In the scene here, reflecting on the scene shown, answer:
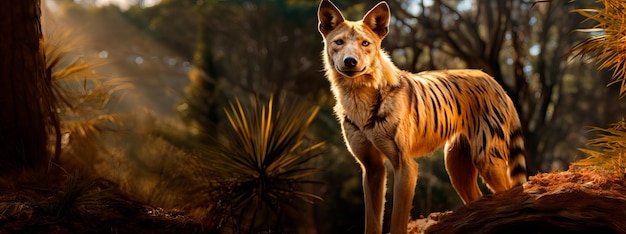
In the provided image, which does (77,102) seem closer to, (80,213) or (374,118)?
(80,213)

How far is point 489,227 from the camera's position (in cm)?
600

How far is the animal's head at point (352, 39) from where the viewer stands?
6.14 m

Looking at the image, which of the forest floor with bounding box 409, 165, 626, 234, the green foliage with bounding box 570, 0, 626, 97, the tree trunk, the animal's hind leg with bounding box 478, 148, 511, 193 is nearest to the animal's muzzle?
the forest floor with bounding box 409, 165, 626, 234

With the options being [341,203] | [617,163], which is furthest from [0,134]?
[341,203]

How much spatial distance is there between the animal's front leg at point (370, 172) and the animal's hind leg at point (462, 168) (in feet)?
3.44

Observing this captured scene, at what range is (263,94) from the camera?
23.2 meters

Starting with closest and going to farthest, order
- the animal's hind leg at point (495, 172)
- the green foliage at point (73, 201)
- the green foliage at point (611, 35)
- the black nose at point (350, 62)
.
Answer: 1. the black nose at point (350, 62)
2. the green foliage at point (73, 201)
3. the green foliage at point (611, 35)
4. the animal's hind leg at point (495, 172)

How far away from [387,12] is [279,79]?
17.6 meters

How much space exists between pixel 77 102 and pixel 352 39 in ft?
17.8

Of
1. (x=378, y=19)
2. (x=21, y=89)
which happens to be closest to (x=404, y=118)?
(x=378, y=19)

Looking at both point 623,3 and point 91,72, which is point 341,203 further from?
point 623,3

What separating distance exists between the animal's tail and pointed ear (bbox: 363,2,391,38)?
1.92 meters

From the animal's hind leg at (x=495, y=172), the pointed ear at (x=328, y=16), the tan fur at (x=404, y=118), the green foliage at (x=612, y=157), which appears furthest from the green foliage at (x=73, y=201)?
the green foliage at (x=612, y=157)

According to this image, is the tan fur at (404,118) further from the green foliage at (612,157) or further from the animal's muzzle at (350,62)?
the green foliage at (612,157)
